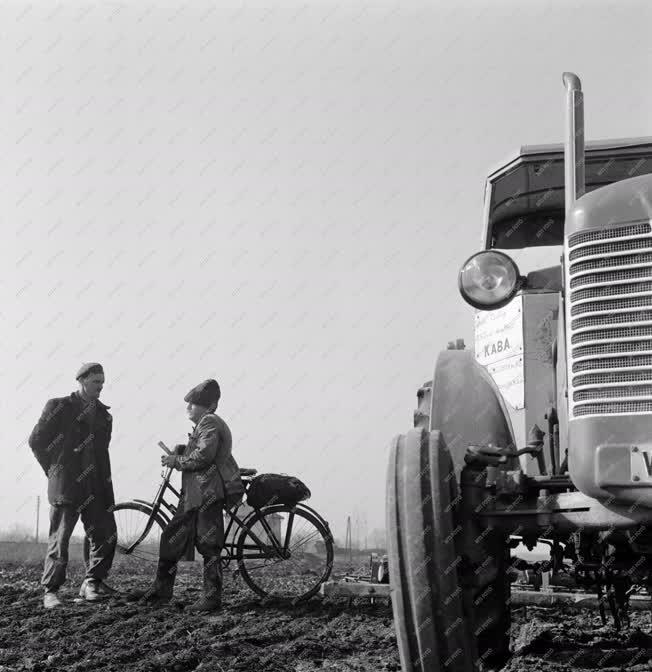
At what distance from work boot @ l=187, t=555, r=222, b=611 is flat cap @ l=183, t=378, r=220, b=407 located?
4.08 ft

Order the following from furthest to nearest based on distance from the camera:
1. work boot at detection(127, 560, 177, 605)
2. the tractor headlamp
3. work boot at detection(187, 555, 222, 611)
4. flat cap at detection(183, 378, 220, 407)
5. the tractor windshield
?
flat cap at detection(183, 378, 220, 407), work boot at detection(127, 560, 177, 605), work boot at detection(187, 555, 222, 611), the tractor windshield, the tractor headlamp

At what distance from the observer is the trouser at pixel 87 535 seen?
7.64 m

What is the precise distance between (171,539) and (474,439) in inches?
159

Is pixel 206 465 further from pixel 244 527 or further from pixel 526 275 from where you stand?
pixel 526 275

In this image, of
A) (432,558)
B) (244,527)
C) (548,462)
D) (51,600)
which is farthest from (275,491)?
(432,558)

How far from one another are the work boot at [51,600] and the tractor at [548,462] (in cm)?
432

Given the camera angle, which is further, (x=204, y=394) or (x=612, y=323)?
(x=204, y=394)

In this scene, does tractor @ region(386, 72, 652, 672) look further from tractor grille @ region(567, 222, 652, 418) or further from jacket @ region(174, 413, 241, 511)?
jacket @ region(174, 413, 241, 511)

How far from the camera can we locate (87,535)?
8109 millimetres

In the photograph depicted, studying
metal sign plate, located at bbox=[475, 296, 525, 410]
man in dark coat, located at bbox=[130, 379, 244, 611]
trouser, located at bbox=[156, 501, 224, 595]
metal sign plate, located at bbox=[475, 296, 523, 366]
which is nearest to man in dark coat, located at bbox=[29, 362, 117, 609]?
man in dark coat, located at bbox=[130, 379, 244, 611]

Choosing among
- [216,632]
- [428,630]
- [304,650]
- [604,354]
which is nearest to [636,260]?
[604,354]

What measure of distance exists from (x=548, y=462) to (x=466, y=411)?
578 millimetres

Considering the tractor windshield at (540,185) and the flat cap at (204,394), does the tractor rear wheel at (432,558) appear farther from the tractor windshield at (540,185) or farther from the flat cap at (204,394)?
the flat cap at (204,394)

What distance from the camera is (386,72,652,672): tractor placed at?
10.6 ft
